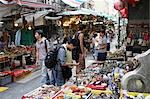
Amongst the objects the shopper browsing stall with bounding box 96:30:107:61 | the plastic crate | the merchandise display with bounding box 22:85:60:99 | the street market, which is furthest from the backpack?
the shopper browsing stall with bounding box 96:30:107:61

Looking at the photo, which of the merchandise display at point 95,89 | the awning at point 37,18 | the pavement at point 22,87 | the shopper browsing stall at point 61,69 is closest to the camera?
the merchandise display at point 95,89

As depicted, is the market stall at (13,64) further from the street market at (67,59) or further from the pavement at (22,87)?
the pavement at (22,87)

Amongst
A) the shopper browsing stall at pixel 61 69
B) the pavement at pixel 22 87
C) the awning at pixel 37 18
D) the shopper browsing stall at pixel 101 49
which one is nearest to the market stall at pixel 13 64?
the pavement at pixel 22 87

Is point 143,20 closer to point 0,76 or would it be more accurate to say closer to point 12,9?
point 0,76

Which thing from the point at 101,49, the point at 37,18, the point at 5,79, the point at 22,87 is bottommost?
the point at 22,87

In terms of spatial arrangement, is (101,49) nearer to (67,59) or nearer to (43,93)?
(67,59)

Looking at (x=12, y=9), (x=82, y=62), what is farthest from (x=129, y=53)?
(x=12, y=9)

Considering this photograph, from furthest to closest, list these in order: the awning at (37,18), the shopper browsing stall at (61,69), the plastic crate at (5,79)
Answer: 1. the awning at (37,18)
2. the plastic crate at (5,79)
3. the shopper browsing stall at (61,69)

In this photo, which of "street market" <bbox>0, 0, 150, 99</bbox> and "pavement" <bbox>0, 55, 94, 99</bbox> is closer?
"street market" <bbox>0, 0, 150, 99</bbox>

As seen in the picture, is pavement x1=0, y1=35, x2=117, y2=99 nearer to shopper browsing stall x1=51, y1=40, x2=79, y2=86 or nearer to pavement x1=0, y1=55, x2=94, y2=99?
pavement x1=0, y1=55, x2=94, y2=99

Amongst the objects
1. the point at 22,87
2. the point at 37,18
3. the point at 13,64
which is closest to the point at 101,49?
the point at 13,64

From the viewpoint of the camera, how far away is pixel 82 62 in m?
12.3

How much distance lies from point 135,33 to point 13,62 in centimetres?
566

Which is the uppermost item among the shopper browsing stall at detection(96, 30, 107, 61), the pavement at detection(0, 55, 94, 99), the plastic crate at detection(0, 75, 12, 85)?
the shopper browsing stall at detection(96, 30, 107, 61)
